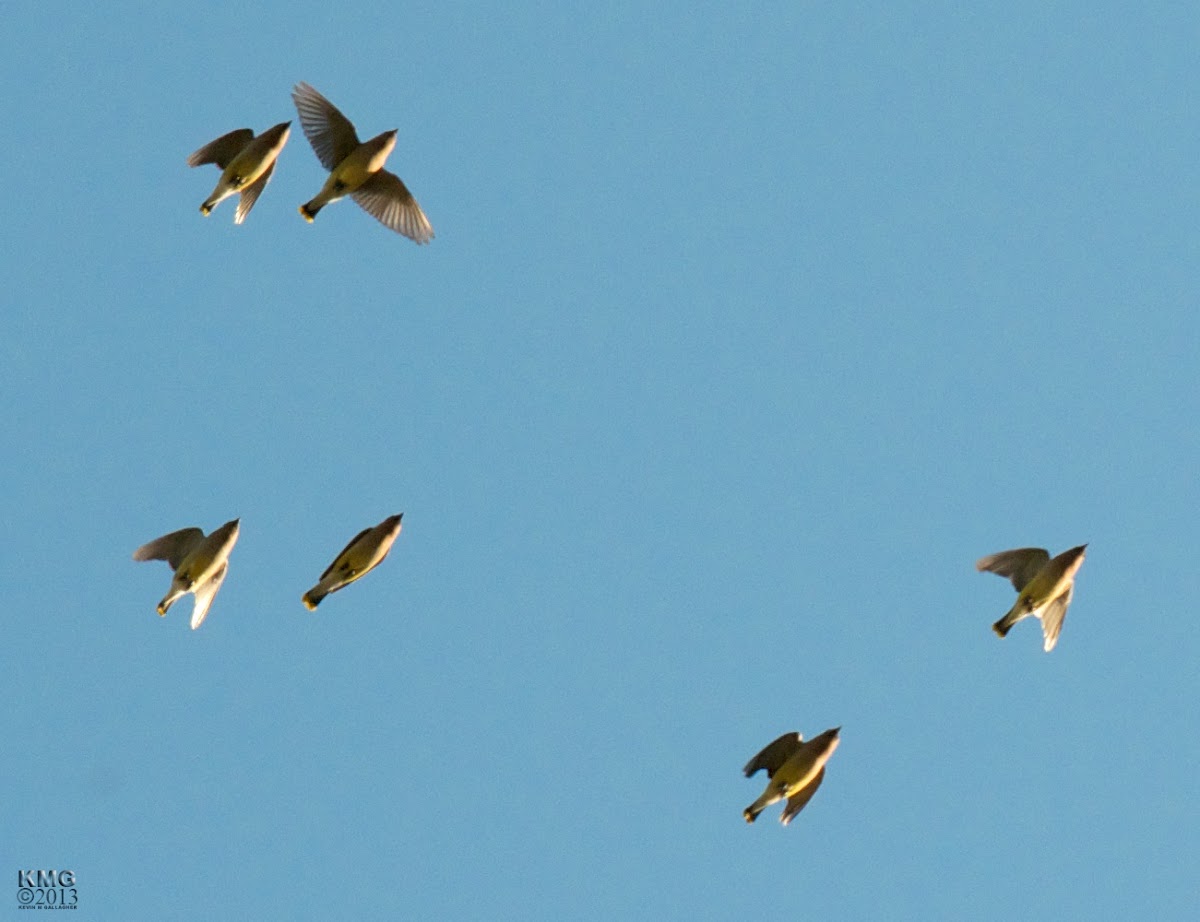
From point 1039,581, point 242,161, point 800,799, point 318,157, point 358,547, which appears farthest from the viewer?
point 318,157

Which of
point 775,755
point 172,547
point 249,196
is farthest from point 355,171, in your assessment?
point 775,755

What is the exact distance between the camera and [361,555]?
14.4m

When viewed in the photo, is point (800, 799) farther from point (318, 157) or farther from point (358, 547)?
point (318, 157)

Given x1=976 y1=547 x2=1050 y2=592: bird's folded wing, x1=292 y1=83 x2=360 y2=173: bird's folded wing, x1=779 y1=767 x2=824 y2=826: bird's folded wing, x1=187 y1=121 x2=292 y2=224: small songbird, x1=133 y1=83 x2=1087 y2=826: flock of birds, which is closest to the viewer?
x1=133 y1=83 x2=1087 y2=826: flock of birds

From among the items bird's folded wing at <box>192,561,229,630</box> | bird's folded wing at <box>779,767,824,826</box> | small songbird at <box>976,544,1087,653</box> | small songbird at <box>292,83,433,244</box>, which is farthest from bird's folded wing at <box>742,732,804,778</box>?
small songbird at <box>292,83,433,244</box>

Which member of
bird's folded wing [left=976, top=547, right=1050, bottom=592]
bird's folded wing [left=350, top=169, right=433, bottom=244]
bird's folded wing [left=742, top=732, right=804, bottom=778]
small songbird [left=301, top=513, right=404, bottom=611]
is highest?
bird's folded wing [left=350, top=169, right=433, bottom=244]

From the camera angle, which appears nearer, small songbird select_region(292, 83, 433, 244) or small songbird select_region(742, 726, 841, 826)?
small songbird select_region(742, 726, 841, 826)

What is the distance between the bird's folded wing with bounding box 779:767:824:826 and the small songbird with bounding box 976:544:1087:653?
2.14 meters

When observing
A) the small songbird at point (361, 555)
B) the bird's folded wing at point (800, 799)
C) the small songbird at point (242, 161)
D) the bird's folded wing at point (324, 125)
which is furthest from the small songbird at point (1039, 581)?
the small songbird at point (242, 161)

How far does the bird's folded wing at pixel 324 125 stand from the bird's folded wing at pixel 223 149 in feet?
1.54

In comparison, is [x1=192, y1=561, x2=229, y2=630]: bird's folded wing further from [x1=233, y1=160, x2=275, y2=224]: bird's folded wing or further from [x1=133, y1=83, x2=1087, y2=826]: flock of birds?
[x1=233, y1=160, x2=275, y2=224]: bird's folded wing

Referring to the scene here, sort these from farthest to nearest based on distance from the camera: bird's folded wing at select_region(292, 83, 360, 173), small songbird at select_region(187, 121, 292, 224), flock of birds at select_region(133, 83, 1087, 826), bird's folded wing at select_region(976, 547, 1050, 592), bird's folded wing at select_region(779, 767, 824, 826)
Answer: bird's folded wing at select_region(976, 547, 1050, 592)
bird's folded wing at select_region(292, 83, 360, 173)
small songbird at select_region(187, 121, 292, 224)
bird's folded wing at select_region(779, 767, 824, 826)
flock of birds at select_region(133, 83, 1087, 826)

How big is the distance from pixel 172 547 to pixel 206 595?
0.46 metres

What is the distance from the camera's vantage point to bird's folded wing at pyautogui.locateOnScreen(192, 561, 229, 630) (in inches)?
600
